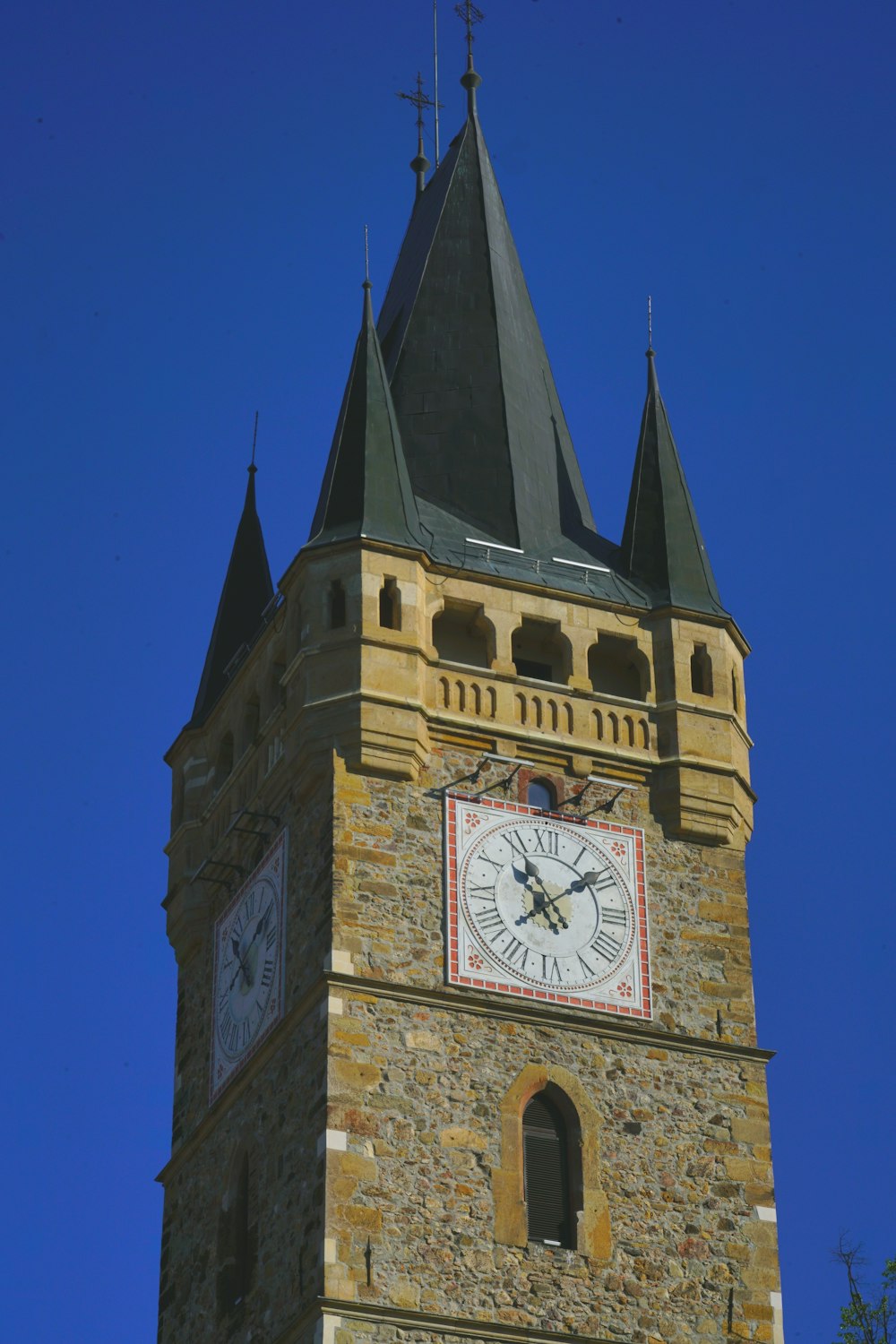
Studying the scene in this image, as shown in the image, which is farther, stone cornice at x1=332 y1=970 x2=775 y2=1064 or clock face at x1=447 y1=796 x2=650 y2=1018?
clock face at x1=447 y1=796 x2=650 y2=1018

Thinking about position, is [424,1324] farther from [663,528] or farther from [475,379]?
[475,379]

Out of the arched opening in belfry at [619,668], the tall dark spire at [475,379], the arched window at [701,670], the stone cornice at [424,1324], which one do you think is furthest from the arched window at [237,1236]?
the tall dark spire at [475,379]

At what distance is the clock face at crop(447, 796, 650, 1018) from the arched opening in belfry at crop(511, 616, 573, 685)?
2218 millimetres

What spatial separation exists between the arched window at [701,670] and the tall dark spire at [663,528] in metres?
0.49

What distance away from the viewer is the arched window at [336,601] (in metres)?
36.9

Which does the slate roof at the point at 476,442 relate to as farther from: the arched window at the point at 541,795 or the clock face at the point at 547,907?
the clock face at the point at 547,907

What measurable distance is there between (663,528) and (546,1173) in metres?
8.55

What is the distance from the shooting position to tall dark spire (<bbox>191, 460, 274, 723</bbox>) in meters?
40.6

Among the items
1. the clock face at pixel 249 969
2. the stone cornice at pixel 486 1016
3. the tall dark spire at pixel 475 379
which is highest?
the tall dark spire at pixel 475 379

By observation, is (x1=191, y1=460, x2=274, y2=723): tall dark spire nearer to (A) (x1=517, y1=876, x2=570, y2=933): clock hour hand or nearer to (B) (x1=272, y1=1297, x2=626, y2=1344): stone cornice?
(A) (x1=517, y1=876, x2=570, y2=933): clock hour hand

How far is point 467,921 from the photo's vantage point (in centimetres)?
3525

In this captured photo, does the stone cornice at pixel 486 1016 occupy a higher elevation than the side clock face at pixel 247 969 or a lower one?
lower

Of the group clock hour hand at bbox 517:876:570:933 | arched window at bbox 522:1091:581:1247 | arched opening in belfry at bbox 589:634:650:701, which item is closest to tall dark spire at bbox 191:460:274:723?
arched opening in belfry at bbox 589:634:650:701

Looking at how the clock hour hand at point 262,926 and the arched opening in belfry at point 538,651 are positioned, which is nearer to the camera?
the clock hour hand at point 262,926
